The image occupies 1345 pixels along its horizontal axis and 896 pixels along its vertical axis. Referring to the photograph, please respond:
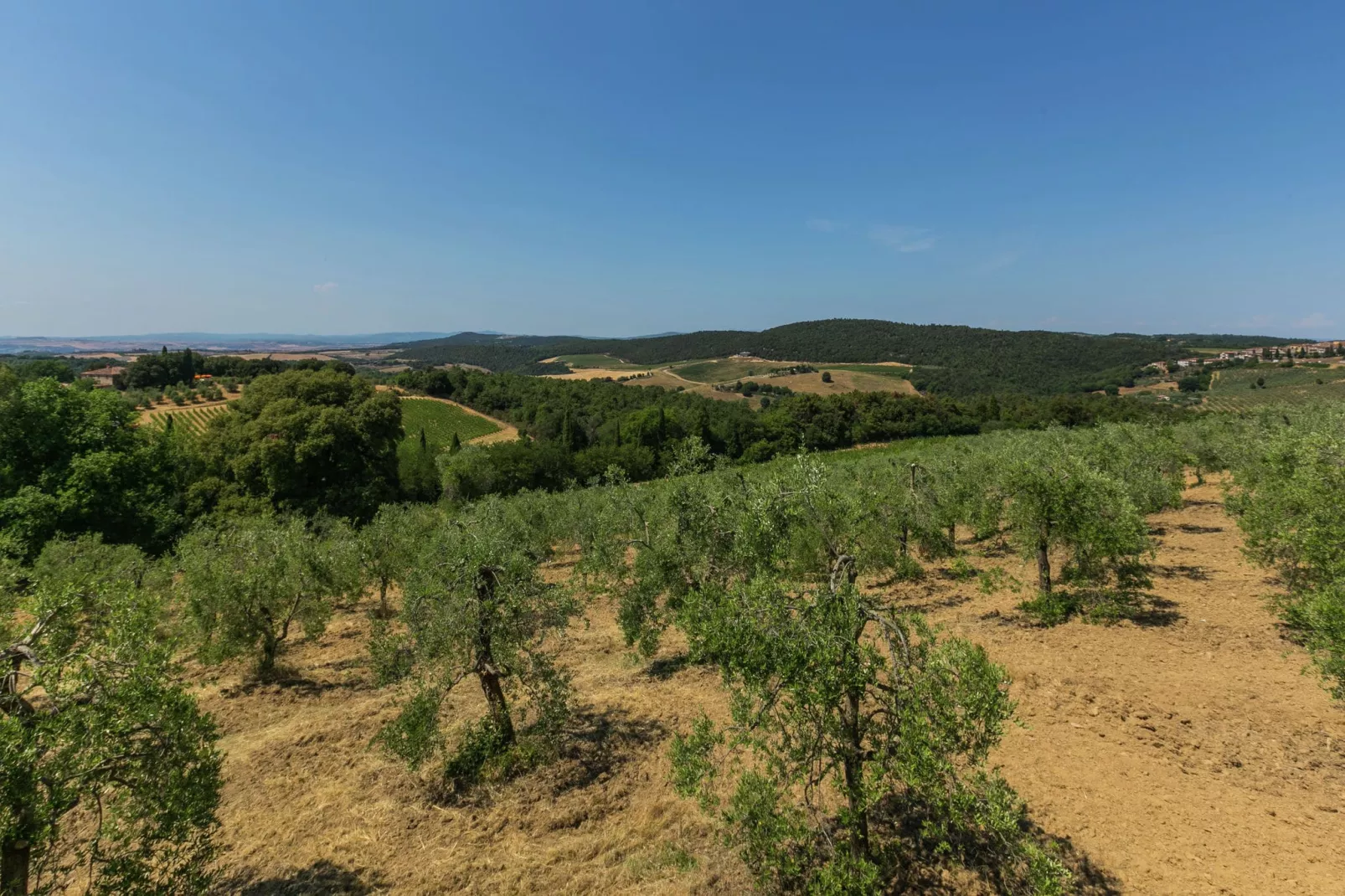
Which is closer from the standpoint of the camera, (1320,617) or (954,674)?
(954,674)

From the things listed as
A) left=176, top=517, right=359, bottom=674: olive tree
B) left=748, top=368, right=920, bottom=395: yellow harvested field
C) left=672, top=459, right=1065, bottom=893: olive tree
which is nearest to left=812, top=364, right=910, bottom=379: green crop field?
left=748, top=368, right=920, bottom=395: yellow harvested field

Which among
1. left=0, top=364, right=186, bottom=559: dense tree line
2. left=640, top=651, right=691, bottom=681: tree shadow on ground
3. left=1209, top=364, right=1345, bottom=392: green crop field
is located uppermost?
left=1209, top=364, right=1345, bottom=392: green crop field

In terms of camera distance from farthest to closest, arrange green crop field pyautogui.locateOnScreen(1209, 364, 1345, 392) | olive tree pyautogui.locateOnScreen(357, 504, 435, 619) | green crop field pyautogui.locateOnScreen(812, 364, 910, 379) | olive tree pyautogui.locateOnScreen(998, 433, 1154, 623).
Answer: green crop field pyautogui.locateOnScreen(812, 364, 910, 379) < green crop field pyautogui.locateOnScreen(1209, 364, 1345, 392) < olive tree pyautogui.locateOnScreen(357, 504, 435, 619) < olive tree pyautogui.locateOnScreen(998, 433, 1154, 623)

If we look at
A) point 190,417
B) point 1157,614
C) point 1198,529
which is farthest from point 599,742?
point 190,417

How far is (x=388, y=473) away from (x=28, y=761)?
49317 mm

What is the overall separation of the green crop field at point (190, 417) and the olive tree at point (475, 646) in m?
75.1

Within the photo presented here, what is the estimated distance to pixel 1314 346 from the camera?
616ft

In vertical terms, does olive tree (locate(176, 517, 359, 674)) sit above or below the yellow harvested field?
below

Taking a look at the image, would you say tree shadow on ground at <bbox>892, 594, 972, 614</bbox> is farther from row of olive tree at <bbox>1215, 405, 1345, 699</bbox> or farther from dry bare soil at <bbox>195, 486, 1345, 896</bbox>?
row of olive tree at <bbox>1215, 405, 1345, 699</bbox>

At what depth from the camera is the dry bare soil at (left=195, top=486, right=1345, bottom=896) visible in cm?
937

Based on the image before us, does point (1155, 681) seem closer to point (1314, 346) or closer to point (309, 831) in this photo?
point (309, 831)

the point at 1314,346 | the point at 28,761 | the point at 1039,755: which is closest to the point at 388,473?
the point at 28,761

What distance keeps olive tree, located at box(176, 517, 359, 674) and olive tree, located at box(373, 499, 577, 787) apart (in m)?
7.16

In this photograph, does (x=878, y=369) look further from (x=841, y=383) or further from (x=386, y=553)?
(x=386, y=553)
